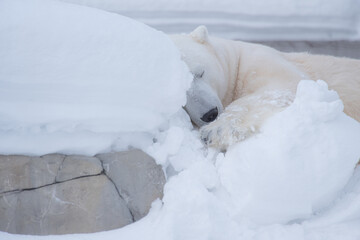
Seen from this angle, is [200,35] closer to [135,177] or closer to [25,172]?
[135,177]

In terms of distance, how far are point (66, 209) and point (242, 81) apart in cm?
130

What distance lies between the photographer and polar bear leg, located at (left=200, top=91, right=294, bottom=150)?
139cm

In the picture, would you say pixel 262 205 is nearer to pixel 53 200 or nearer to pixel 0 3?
pixel 53 200

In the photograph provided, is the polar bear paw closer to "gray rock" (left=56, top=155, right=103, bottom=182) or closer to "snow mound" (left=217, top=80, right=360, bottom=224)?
"snow mound" (left=217, top=80, right=360, bottom=224)

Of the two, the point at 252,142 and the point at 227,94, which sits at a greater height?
the point at 252,142

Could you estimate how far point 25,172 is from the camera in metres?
1.16

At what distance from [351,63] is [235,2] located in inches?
54.7

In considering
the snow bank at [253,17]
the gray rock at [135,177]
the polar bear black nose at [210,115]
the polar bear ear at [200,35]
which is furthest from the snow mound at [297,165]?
the snow bank at [253,17]

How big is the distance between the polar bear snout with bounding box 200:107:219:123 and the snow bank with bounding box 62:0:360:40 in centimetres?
171

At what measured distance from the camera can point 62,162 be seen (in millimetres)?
1204

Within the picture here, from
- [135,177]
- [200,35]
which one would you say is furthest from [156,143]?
[200,35]

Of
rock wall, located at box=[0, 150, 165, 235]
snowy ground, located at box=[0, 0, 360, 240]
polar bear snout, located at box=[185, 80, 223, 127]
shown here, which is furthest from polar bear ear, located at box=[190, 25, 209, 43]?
rock wall, located at box=[0, 150, 165, 235]

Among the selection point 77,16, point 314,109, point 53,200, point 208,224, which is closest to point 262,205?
point 208,224

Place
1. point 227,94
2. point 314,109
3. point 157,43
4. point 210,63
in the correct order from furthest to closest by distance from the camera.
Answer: point 227,94, point 210,63, point 157,43, point 314,109
